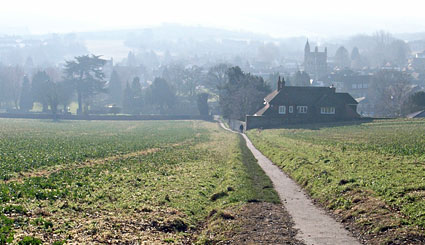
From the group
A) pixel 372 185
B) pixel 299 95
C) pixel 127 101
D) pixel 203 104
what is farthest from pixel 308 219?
pixel 127 101

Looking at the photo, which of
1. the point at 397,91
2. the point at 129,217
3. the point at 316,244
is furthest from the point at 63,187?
the point at 397,91

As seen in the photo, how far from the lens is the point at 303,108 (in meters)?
94.3

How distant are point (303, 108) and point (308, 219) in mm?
75501

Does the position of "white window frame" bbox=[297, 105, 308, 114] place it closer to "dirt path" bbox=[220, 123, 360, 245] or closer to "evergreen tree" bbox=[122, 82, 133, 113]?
"dirt path" bbox=[220, 123, 360, 245]

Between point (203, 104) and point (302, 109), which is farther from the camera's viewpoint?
point (203, 104)

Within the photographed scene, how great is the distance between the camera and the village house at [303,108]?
9038 centimetres

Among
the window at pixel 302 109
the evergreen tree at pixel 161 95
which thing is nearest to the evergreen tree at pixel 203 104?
the evergreen tree at pixel 161 95

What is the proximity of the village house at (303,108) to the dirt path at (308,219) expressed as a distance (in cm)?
6009

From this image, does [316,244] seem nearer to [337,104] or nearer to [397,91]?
[337,104]

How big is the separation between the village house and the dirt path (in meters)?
60.1

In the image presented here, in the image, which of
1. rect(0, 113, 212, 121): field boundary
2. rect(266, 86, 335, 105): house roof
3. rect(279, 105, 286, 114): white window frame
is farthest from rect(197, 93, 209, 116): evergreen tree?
rect(279, 105, 286, 114): white window frame

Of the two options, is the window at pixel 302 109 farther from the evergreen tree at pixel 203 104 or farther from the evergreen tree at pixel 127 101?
the evergreen tree at pixel 127 101

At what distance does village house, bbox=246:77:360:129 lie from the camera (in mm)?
90375

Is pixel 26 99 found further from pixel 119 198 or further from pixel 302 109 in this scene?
pixel 119 198
